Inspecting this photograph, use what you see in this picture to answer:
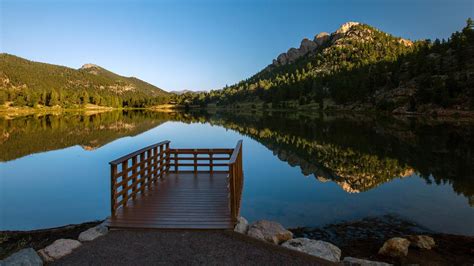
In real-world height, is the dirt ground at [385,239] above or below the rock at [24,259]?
below

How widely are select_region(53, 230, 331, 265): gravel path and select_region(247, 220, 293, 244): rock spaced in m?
0.62

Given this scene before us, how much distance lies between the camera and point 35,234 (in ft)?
38.7

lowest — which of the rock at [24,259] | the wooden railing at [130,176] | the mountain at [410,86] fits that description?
the rock at [24,259]

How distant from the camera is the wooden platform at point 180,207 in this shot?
384 inches

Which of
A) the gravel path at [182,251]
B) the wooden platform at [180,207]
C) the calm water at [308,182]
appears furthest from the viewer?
the calm water at [308,182]

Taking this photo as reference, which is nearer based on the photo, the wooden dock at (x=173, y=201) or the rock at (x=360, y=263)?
the rock at (x=360, y=263)

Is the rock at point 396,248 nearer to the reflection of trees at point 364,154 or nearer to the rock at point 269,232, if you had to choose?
the rock at point 269,232

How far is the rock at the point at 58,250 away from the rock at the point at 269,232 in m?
4.75

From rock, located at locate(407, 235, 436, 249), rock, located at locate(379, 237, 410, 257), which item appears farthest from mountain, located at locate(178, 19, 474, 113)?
rock, located at locate(379, 237, 410, 257)

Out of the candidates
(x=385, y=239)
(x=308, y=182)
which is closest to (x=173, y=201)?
(x=385, y=239)

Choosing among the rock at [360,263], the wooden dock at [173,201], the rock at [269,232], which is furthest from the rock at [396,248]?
the wooden dock at [173,201]

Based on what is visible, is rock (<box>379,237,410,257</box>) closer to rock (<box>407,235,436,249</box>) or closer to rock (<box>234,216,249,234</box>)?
rock (<box>407,235,436,249</box>)

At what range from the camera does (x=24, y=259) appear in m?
7.09

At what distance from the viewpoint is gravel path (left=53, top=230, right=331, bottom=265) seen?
7430 millimetres
